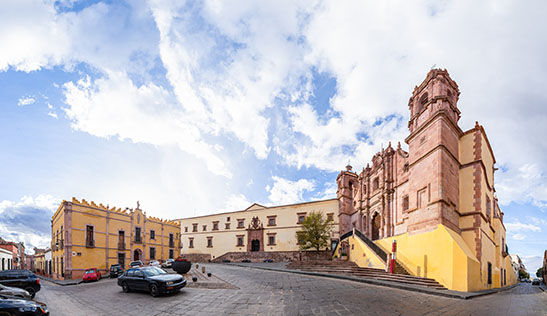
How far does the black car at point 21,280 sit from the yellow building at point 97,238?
12.0 meters

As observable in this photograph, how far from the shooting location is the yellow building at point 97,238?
24.6 meters

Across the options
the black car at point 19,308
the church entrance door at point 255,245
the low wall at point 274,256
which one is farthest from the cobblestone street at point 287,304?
the church entrance door at point 255,245

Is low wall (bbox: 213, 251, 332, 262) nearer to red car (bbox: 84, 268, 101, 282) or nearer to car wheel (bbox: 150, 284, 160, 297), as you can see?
red car (bbox: 84, 268, 101, 282)

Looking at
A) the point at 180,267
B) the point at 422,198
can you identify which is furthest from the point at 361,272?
the point at 180,267

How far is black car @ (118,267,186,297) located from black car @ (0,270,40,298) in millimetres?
4918

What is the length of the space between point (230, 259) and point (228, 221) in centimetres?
599

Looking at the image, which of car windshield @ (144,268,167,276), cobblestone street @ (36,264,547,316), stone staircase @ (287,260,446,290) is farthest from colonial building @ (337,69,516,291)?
car windshield @ (144,268,167,276)

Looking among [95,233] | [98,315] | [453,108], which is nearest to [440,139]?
[453,108]

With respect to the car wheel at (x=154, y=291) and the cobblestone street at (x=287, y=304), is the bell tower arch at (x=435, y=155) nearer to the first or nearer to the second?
the cobblestone street at (x=287, y=304)

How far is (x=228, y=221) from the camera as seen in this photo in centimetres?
4203

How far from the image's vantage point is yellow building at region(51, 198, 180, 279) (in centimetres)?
2459

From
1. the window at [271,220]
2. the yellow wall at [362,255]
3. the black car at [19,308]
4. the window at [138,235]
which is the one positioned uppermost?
the black car at [19,308]

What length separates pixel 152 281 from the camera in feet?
36.7

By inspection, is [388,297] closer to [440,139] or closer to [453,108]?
[440,139]
